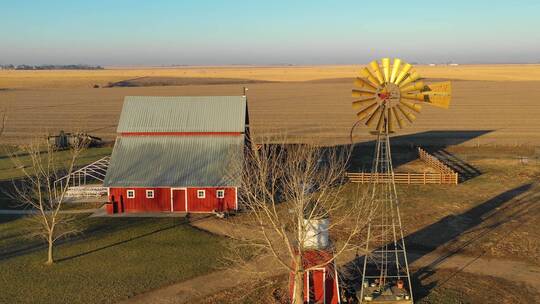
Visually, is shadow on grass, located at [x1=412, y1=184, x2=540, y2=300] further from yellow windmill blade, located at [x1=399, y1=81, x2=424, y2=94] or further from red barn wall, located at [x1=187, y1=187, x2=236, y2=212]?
red barn wall, located at [x1=187, y1=187, x2=236, y2=212]

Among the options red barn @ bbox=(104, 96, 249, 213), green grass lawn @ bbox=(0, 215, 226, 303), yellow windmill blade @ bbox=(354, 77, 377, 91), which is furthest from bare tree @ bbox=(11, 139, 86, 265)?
yellow windmill blade @ bbox=(354, 77, 377, 91)

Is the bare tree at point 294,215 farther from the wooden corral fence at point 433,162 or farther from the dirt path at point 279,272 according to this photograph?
the wooden corral fence at point 433,162

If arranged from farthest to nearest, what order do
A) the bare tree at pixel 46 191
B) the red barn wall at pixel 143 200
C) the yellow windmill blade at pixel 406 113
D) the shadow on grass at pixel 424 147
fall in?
1. the shadow on grass at pixel 424 147
2. the red barn wall at pixel 143 200
3. the bare tree at pixel 46 191
4. the yellow windmill blade at pixel 406 113

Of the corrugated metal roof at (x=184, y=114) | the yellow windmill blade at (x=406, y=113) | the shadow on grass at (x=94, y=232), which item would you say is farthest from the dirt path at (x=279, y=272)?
the corrugated metal roof at (x=184, y=114)

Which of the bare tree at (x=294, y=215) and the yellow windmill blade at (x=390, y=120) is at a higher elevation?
the yellow windmill blade at (x=390, y=120)

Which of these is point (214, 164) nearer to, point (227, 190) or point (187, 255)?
point (227, 190)

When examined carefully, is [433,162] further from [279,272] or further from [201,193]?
[279,272]
